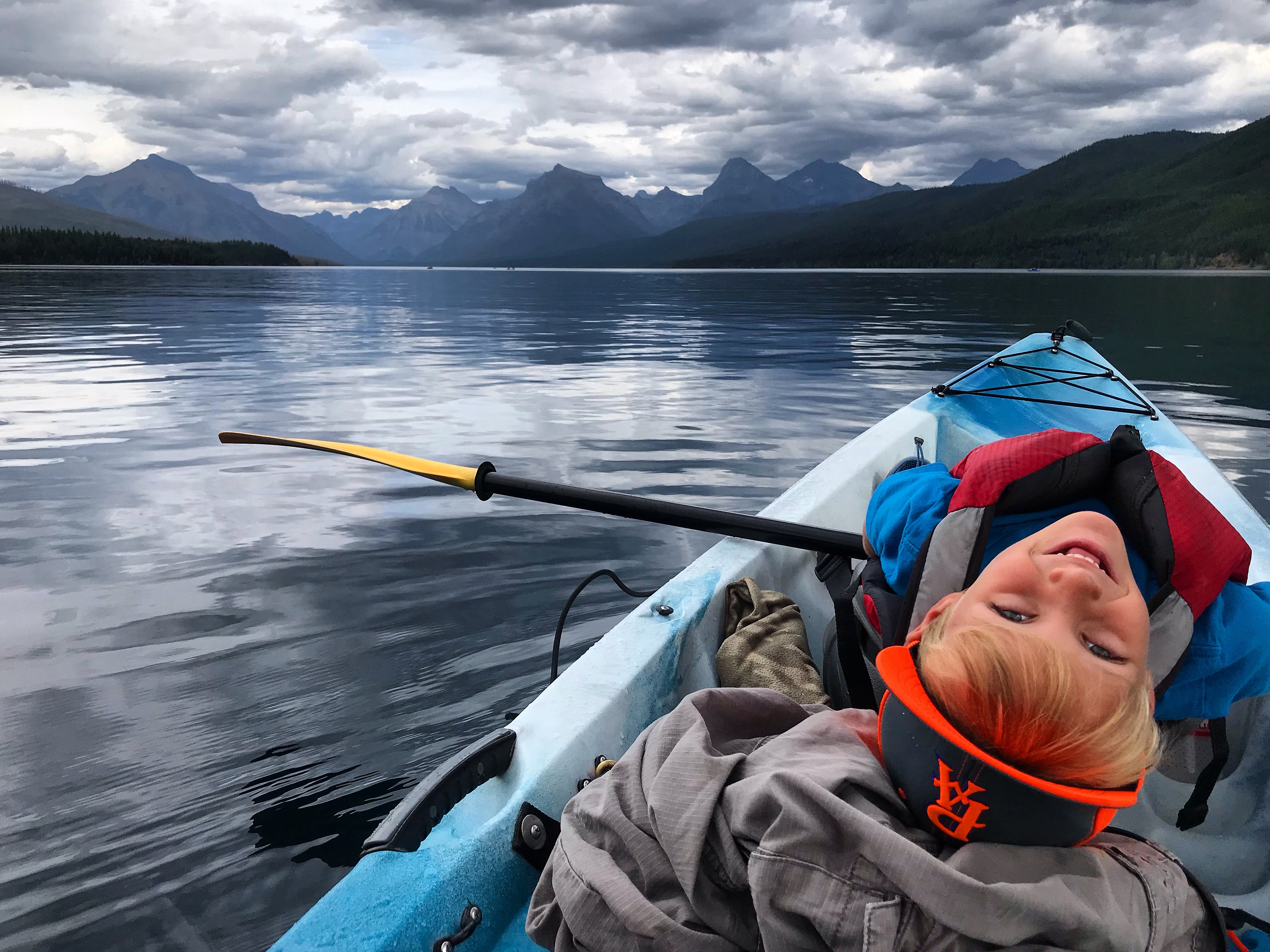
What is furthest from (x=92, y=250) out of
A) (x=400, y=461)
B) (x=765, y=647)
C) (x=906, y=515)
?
(x=906, y=515)

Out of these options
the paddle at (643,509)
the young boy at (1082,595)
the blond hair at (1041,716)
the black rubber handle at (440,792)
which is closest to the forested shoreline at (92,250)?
the paddle at (643,509)

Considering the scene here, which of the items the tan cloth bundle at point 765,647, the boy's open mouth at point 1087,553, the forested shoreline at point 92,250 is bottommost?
the tan cloth bundle at point 765,647

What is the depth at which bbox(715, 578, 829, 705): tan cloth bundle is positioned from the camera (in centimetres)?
257

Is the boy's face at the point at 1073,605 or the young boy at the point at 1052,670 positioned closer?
the young boy at the point at 1052,670

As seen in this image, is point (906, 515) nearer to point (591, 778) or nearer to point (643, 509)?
point (591, 778)

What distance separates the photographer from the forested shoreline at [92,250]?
87.9m

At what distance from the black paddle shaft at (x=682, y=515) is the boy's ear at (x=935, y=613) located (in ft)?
4.57

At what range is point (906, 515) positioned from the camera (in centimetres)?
217

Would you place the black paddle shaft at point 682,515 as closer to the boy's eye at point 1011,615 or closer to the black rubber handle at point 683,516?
the black rubber handle at point 683,516

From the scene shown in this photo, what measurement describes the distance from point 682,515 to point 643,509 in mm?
185

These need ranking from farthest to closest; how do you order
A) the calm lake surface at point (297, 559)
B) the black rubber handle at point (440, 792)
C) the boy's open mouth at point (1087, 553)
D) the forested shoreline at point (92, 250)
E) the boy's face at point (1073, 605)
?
the forested shoreline at point (92, 250) < the calm lake surface at point (297, 559) < the black rubber handle at point (440, 792) < the boy's open mouth at point (1087, 553) < the boy's face at point (1073, 605)

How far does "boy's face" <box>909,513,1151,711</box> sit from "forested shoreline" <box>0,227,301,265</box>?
11353 centimetres

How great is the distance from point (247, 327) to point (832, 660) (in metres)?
23.8

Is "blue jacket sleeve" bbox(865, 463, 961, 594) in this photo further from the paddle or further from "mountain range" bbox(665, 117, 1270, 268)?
"mountain range" bbox(665, 117, 1270, 268)
